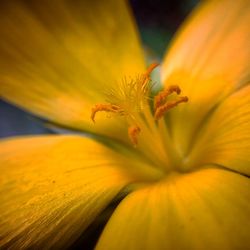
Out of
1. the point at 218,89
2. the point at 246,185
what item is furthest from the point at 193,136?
the point at 246,185

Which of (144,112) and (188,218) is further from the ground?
(144,112)

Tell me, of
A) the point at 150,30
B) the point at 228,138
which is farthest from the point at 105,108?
the point at 150,30

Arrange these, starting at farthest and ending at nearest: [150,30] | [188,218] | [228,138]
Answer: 1. [150,30]
2. [228,138]
3. [188,218]

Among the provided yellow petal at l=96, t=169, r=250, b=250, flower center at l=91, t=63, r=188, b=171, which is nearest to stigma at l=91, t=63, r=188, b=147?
flower center at l=91, t=63, r=188, b=171

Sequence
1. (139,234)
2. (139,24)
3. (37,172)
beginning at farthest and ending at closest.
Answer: (139,24), (37,172), (139,234)

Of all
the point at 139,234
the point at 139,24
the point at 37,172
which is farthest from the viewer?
the point at 139,24

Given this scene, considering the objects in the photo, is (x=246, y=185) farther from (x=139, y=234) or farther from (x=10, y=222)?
(x=10, y=222)

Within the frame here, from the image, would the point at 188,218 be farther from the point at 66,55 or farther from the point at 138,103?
the point at 66,55
